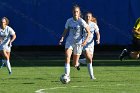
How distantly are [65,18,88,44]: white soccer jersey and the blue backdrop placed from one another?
59.8 ft

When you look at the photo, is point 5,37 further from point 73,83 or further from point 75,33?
point 73,83

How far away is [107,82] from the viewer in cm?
1830

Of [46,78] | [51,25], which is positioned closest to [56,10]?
[51,25]

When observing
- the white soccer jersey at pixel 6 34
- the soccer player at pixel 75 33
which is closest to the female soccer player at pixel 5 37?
the white soccer jersey at pixel 6 34

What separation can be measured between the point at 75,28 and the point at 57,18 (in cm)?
1879

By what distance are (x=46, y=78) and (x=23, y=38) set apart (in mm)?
17513

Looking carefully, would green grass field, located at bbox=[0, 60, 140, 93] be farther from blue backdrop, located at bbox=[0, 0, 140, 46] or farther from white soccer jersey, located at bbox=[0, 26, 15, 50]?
blue backdrop, located at bbox=[0, 0, 140, 46]

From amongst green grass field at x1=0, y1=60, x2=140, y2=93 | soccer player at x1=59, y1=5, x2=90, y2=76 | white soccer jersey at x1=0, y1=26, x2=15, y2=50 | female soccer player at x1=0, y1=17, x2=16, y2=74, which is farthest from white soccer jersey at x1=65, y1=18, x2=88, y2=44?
white soccer jersey at x1=0, y1=26, x2=15, y2=50

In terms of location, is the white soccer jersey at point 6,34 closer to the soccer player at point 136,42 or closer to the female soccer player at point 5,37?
the female soccer player at point 5,37

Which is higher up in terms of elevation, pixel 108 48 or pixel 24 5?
pixel 24 5

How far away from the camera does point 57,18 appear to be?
3762cm

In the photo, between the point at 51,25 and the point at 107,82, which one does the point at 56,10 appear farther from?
the point at 107,82

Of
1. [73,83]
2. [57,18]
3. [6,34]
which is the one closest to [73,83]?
[73,83]

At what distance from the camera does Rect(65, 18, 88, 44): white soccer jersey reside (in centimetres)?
1880
